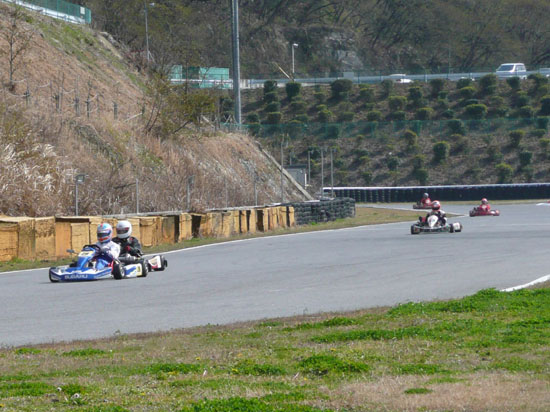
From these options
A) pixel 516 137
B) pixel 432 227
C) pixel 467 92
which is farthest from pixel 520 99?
pixel 432 227

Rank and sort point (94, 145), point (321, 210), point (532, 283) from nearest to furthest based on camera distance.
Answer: point (532, 283)
point (94, 145)
point (321, 210)

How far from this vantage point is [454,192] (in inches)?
2308

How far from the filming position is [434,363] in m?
8.19

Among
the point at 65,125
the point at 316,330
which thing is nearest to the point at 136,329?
the point at 316,330

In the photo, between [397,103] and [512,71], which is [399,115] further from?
[512,71]

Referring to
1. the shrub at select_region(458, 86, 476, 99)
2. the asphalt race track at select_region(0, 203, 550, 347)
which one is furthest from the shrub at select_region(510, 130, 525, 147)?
the asphalt race track at select_region(0, 203, 550, 347)

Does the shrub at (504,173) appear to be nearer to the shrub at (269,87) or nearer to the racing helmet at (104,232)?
the shrub at (269,87)

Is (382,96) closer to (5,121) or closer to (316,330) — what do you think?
(5,121)

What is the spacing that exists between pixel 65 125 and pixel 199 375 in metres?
27.4

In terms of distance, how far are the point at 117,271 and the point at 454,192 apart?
145ft

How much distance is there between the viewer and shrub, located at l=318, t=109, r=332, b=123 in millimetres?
77938

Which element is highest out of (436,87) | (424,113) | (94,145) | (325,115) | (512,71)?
(512,71)

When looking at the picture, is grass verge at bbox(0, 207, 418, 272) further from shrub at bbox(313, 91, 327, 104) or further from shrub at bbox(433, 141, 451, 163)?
shrub at bbox(313, 91, 327, 104)

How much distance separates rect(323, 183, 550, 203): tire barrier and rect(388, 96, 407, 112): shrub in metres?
19.6
